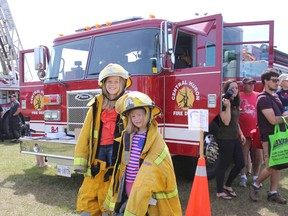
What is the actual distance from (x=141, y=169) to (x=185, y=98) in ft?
7.84

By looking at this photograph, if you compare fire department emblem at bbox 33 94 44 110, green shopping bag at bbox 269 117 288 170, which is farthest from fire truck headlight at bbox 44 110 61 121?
green shopping bag at bbox 269 117 288 170

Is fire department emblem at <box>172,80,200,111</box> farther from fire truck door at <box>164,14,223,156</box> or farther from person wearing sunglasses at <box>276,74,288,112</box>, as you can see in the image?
person wearing sunglasses at <box>276,74,288,112</box>

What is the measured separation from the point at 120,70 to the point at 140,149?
849mm

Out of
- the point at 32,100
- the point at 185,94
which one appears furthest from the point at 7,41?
the point at 185,94

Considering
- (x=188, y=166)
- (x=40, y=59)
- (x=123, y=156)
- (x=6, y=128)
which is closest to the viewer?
(x=123, y=156)

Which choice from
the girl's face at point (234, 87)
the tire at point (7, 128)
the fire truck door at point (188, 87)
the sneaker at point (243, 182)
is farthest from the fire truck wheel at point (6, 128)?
the girl's face at point (234, 87)

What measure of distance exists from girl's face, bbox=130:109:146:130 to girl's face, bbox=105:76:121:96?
0.52 metres

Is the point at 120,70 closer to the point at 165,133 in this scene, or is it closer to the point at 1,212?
the point at 165,133

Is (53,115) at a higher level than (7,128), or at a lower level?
higher

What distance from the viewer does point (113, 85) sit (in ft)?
10.8

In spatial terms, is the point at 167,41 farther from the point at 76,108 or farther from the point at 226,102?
the point at 76,108

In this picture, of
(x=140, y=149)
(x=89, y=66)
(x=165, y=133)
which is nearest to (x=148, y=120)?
(x=140, y=149)

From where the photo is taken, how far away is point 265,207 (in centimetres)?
450

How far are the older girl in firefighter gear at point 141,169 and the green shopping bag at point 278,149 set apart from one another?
2101 millimetres
